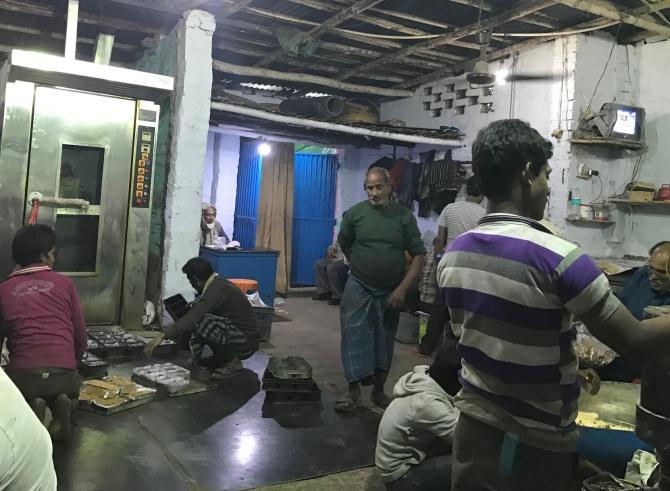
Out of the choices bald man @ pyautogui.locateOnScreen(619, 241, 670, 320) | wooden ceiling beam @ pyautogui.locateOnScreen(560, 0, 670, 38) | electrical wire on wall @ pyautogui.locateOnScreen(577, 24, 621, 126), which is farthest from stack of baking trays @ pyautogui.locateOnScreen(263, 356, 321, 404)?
electrical wire on wall @ pyautogui.locateOnScreen(577, 24, 621, 126)

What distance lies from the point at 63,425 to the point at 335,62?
18.8 ft

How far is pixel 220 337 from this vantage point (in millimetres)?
4602

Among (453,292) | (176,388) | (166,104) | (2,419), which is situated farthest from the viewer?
(166,104)

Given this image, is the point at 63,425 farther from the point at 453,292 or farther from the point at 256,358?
the point at 453,292

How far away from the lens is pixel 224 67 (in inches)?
275

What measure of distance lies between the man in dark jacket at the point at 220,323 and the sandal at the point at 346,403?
1.02m

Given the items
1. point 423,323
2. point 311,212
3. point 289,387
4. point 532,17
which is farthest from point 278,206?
point 289,387

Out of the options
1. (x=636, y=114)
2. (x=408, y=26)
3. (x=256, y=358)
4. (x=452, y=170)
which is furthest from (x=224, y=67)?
(x=636, y=114)

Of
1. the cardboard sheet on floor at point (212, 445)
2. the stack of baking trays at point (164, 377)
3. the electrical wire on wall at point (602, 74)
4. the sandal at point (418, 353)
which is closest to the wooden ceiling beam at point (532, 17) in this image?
the electrical wire on wall at point (602, 74)

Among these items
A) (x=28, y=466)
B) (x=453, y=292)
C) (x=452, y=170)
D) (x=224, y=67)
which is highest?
(x=224, y=67)

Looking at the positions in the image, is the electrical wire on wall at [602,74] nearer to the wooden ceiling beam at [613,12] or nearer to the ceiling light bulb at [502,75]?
the wooden ceiling beam at [613,12]

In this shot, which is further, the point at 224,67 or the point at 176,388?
the point at 224,67

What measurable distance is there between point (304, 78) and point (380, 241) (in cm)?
430

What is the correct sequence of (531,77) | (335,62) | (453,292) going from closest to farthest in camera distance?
(453,292) → (531,77) → (335,62)
